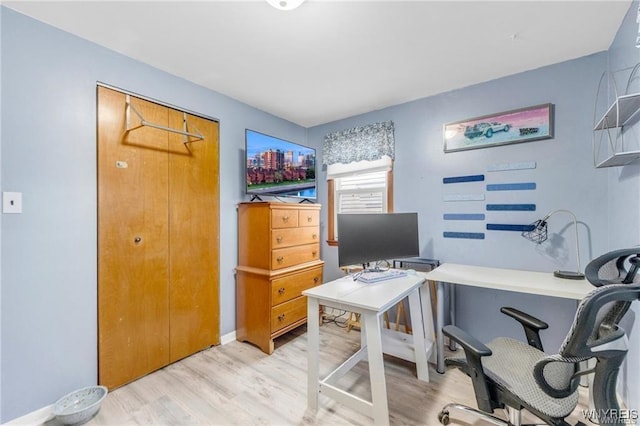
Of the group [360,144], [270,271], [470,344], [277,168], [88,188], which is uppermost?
[360,144]

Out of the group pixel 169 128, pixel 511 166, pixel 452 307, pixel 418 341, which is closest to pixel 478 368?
pixel 418 341

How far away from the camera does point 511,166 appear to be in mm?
2354

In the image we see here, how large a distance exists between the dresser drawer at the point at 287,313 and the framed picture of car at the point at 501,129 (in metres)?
2.16

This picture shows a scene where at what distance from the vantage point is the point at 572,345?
0.96 metres

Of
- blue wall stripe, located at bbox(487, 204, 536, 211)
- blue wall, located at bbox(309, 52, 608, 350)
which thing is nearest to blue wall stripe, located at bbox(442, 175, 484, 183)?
blue wall, located at bbox(309, 52, 608, 350)

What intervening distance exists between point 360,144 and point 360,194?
607mm

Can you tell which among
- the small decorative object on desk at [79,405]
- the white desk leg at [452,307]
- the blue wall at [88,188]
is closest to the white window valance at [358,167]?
the blue wall at [88,188]

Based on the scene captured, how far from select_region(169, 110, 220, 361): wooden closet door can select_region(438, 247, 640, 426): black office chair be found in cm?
207

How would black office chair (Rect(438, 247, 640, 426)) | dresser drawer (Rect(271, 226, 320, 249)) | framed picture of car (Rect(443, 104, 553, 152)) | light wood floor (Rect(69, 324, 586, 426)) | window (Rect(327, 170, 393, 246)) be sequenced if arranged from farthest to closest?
window (Rect(327, 170, 393, 246))
dresser drawer (Rect(271, 226, 320, 249))
framed picture of car (Rect(443, 104, 553, 152))
light wood floor (Rect(69, 324, 586, 426))
black office chair (Rect(438, 247, 640, 426))

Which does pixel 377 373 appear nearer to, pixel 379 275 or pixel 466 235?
pixel 379 275

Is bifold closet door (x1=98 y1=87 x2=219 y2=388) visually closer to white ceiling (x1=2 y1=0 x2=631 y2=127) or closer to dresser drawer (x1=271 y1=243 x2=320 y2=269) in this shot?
white ceiling (x1=2 y1=0 x2=631 y2=127)

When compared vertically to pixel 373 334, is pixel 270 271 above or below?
above

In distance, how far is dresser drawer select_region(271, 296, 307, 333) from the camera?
2509mm

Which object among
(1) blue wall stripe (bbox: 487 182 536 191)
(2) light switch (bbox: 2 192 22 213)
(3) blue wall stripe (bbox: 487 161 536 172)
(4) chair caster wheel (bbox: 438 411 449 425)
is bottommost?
(4) chair caster wheel (bbox: 438 411 449 425)
